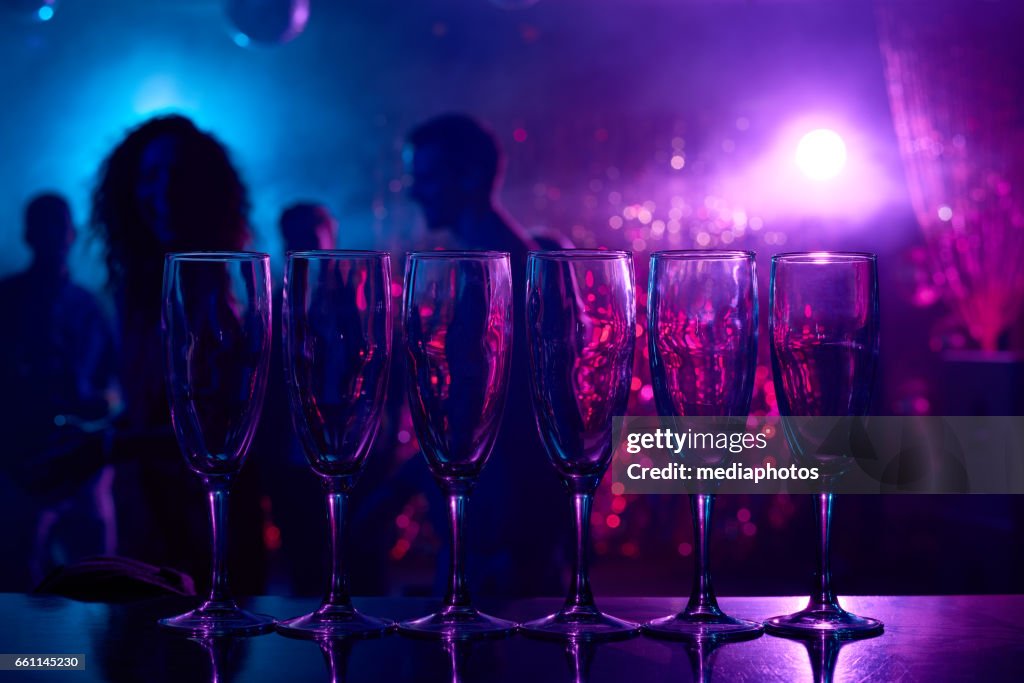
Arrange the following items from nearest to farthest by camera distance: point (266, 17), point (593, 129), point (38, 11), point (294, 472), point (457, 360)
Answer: point (457, 360), point (294, 472), point (266, 17), point (38, 11), point (593, 129)

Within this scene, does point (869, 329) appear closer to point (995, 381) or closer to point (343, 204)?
point (995, 381)

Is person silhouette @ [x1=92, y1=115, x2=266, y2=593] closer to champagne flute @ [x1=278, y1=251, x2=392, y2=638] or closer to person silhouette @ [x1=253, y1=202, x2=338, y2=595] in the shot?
person silhouette @ [x1=253, y1=202, x2=338, y2=595]

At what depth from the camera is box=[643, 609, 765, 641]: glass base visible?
0.61 metres

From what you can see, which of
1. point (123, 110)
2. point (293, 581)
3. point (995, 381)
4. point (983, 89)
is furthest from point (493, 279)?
point (983, 89)

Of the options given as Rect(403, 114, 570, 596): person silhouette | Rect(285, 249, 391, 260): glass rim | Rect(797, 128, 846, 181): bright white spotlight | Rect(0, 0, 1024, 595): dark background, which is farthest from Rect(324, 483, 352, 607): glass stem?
Rect(797, 128, 846, 181): bright white spotlight

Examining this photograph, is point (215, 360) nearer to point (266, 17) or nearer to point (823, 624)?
point (823, 624)

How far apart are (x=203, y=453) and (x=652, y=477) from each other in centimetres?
24

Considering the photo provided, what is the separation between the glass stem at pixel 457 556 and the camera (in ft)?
2.03

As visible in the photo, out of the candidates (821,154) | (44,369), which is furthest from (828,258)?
(821,154)

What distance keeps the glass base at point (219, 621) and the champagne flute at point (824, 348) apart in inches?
10.7

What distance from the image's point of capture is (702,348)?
0.62m

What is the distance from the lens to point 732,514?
5.12 metres

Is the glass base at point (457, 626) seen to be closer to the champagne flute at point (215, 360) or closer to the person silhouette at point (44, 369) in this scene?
the champagne flute at point (215, 360)

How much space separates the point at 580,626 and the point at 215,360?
0.77 feet
